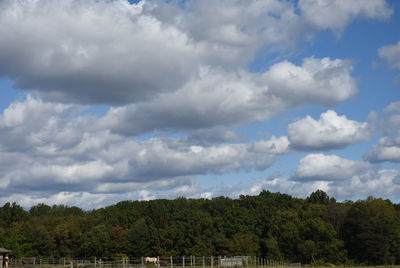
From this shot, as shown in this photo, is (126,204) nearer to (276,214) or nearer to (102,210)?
(102,210)

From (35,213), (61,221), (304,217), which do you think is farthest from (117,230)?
(35,213)

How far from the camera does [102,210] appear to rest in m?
122

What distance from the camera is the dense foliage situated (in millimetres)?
95438

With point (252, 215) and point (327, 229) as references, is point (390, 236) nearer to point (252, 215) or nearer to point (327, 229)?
point (327, 229)

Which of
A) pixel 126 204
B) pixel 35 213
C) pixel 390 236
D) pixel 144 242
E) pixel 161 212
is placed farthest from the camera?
pixel 35 213

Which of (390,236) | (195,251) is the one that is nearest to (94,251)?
(195,251)

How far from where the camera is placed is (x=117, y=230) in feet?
331

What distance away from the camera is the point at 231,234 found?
107 meters

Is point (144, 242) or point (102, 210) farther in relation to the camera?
point (102, 210)

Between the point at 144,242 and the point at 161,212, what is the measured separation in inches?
630

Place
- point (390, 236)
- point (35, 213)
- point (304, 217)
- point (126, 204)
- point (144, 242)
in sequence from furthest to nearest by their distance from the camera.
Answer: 1. point (35, 213)
2. point (126, 204)
3. point (304, 217)
4. point (144, 242)
5. point (390, 236)

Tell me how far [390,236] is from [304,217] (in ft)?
63.3

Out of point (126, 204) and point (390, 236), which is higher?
point (126, 204)

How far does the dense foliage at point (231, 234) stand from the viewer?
95438 millimetres
